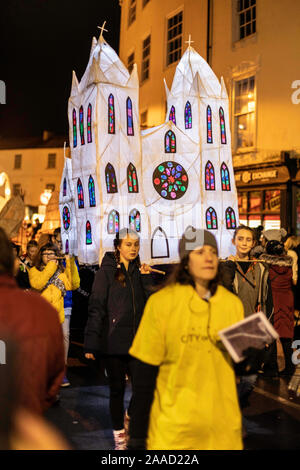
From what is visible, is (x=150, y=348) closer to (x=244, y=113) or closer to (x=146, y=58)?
(x=244, y=113)

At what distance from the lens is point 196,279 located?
316cm

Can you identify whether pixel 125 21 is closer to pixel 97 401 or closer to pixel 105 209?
pixel 105 209

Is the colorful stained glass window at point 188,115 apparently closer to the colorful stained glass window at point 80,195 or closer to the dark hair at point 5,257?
the colorful stained glass window at point 80,195

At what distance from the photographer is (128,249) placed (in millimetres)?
5090

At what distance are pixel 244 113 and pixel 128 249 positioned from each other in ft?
45.1

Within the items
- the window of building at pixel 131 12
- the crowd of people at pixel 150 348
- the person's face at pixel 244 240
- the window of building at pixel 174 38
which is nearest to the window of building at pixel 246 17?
the window of building at pixel 174 38

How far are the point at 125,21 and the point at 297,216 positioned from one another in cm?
1532

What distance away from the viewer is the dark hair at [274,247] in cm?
775

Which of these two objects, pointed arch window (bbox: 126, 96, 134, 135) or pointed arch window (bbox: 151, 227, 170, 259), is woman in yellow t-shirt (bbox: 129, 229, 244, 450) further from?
pointed arch window (bbox: 126, 96, 134, 135)

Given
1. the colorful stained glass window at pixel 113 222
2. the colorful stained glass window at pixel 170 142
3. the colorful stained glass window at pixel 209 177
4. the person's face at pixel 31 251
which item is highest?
the colorful stained glass window at pixel 170 142

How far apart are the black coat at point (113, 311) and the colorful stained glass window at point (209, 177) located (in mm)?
4719

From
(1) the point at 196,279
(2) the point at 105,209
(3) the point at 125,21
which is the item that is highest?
(3) the point at 125,21
